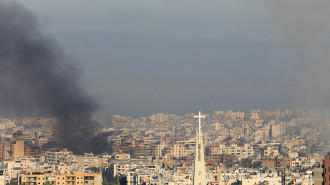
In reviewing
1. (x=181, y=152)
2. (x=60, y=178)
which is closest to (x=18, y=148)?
(x=181, y=152)

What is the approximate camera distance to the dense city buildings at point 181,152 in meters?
52.2

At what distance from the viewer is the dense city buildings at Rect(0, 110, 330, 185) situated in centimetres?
5222

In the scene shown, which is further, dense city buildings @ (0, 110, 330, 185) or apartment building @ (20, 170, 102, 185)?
dense city buildings @ (0, 110, 330, 185)

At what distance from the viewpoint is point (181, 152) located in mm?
98625

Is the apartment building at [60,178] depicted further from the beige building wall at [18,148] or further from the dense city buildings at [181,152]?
the beige building wall at [18,148]

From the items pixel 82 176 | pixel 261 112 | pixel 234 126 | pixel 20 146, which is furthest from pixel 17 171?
pixel 234 126

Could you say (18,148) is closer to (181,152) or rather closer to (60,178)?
(181,152)

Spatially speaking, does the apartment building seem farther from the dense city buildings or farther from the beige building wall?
the beige building wall

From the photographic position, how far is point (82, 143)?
255 feet

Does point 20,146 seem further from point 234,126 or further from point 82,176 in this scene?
point 234,126

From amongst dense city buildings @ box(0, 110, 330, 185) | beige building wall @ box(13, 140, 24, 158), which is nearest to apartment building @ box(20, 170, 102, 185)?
dense city buildings @ box(0, 110, 330, 185)

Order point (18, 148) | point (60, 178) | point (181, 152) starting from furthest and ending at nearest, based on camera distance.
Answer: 1. point (181, 152)
2. point (18, 148)
3. point (60, 178)

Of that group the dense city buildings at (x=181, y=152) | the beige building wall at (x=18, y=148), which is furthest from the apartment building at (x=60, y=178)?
the beige building wall at (x=18, y=148)

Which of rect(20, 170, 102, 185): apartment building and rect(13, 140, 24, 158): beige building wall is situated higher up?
rect(13, 140, 24, 158): beige building wall
